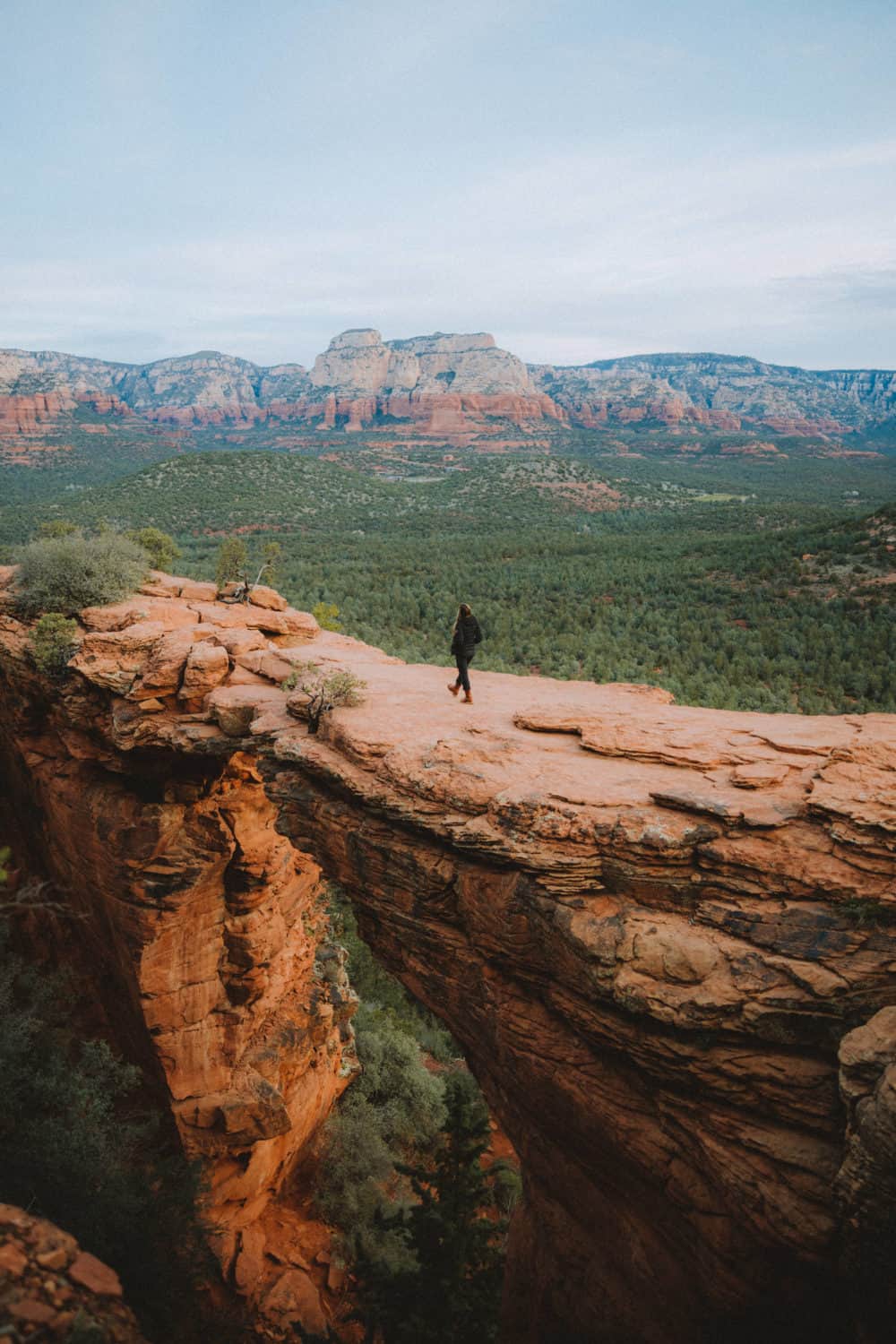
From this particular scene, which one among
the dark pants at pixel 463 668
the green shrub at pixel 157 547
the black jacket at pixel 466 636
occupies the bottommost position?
the dark pants at pixel 463 668

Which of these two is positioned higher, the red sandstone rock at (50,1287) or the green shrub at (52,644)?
the green shrub at (52,644)

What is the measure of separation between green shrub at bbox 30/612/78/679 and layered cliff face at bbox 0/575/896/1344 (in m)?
0.56

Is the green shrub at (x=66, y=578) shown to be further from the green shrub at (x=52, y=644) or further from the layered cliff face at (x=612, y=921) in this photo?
the layered cliff face at (x=612, y=921)

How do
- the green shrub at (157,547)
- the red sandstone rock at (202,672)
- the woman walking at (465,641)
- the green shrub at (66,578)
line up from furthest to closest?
the green shrub at (157,547)
the green shrub at (66,578)
the red sandstone rock at (202,672)
the woman walking at (465,641)

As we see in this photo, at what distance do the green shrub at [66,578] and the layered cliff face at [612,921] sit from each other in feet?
6.84

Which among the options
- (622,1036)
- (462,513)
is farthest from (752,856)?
(462,513)

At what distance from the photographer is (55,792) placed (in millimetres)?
12938

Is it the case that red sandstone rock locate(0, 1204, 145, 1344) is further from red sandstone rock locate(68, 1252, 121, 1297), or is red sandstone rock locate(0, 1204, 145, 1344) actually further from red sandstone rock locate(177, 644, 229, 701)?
red sandstone rock locate(177, 644, 229, 701)

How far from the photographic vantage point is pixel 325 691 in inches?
365

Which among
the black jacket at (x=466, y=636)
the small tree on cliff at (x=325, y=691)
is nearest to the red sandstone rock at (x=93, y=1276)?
the small tree on cliff at (x=325, y=691)

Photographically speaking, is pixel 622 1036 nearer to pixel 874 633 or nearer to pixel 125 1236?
pixel 125 1236

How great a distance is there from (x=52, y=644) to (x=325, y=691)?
649 centimetres

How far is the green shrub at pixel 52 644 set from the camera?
1201 cm

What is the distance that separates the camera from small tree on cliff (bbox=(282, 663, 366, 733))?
9.15 meters
